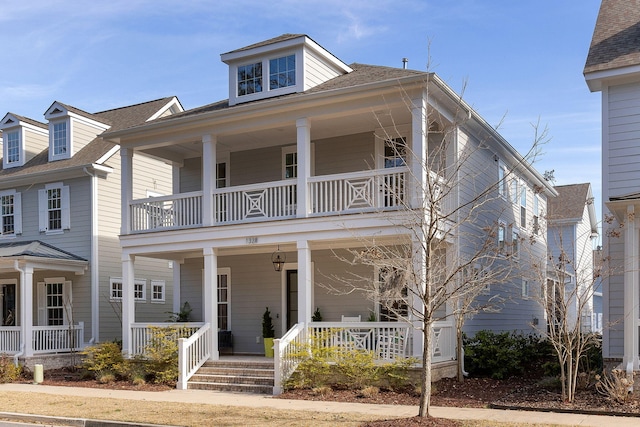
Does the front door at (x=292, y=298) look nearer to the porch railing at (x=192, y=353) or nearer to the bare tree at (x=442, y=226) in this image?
the bare tree at (x=442, y=226)

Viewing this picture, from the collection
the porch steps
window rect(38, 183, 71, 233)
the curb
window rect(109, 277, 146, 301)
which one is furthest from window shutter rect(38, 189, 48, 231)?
the curb

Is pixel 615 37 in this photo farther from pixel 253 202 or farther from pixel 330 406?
pixel 330 406

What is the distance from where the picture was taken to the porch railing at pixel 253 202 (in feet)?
55.1

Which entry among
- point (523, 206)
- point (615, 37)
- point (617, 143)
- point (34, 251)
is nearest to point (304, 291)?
point (617, 143)

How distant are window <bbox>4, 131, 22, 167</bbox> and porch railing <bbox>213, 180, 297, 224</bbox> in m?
11.4

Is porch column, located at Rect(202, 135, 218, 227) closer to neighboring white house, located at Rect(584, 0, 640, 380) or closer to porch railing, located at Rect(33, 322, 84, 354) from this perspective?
porch railing, located at Rect(33, 322, 84, 354)

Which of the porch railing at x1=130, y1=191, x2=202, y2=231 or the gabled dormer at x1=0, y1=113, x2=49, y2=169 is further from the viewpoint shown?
the gabled dormer at x1=0, y1=113, x2=49, y2=169

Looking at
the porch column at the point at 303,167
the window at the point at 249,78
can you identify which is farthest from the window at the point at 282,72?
the porch column at the point at 303,167

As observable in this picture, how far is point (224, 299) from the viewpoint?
68.3 ft

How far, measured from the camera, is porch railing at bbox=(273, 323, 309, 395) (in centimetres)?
1464

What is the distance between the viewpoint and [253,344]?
20.2 metres

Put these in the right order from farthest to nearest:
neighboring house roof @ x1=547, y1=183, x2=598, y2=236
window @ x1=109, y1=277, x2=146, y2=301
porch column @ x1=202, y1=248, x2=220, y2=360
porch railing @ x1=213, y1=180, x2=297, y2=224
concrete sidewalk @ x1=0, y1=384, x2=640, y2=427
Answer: neighboring house roof @ x1=547, y1=183, x2=598, y2=236, window @ x1=109, y1=277, x2=146, y2=301, porch column @ x1=202, y1=248, x2=220, y2=360, porch railing @ x1=213, y1=180, x2=297, y2=224, concrete sidewalk @ x1=0, y1=384, x2=640, y2=427

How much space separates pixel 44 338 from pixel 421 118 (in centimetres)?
1341

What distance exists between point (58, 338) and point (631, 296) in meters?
16.2
